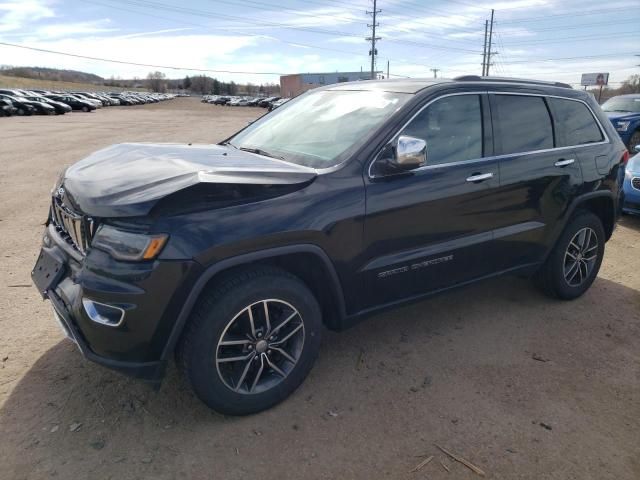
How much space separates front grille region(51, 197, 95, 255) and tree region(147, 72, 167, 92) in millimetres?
156133

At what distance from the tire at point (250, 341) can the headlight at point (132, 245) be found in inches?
15.1

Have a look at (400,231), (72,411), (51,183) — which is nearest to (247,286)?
(400,231)

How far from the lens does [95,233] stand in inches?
100

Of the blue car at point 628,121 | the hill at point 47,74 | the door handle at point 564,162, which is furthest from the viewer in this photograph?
the hill at point 47,74

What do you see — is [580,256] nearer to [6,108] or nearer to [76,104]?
[6,108]

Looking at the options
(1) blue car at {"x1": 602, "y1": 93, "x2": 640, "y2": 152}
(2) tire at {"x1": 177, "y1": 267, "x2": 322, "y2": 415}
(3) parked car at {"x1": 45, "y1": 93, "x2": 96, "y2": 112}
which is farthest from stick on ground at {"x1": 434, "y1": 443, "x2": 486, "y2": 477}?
(3) parked car at {"x1": 45, "y1": 93, "x2": 96, "y2": 112}

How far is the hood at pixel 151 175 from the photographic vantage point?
2.47 m

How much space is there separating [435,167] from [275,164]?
105 cm

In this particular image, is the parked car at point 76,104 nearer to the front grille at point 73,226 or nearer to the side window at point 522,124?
the front grille at point 73,226

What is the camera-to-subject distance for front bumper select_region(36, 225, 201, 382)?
2.38m

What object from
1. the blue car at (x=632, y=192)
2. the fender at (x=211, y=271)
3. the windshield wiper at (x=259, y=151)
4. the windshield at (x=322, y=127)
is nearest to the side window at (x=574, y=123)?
the windshield at (x=322, y=127)

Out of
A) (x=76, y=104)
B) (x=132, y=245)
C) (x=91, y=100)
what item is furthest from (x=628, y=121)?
(x=91, y=100)

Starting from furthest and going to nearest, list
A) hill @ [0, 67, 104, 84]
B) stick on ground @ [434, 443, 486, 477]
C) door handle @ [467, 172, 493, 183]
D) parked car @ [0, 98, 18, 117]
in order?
1. hill @ [0, 67, 104, 84]
2. parked car @ [0, 98, 18, 117]
3. door handle @ [467, 172, 493, 183]
4. stick on ground @ [434, 443, 486, 477]

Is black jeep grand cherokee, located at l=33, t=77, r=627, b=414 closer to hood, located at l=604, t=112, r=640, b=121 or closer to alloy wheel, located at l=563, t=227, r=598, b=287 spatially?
alloy wheel, located at l=563, t=227, r=598, b=287
